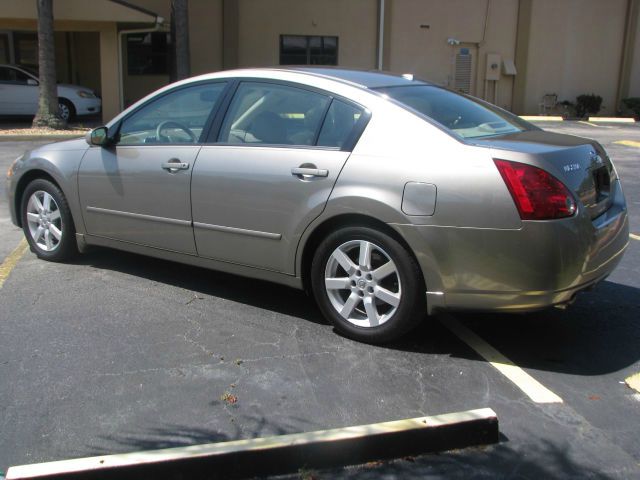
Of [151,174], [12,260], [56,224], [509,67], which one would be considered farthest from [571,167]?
[509,67]

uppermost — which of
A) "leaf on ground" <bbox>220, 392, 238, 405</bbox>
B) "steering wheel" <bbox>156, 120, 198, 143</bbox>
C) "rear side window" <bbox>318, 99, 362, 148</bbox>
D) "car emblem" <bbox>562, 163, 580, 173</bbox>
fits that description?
"rear side window" <bbox>318, 99, 362, 148</bbox>

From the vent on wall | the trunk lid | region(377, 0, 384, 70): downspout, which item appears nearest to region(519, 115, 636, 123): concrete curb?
the vent on wall

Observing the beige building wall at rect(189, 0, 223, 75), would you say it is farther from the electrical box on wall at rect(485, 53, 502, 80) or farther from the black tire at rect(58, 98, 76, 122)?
the electrical box on wall at rect(485, 53, 502, 80)

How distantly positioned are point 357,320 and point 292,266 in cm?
55

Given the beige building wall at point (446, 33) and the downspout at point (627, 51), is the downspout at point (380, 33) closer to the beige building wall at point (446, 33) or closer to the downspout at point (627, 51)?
the beige building wall at point (446, 33)

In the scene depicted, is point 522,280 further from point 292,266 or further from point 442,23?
point 442,23

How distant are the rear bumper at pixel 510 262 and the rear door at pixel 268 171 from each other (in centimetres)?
70

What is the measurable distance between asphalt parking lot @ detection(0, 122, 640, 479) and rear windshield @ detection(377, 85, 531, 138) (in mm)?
1293

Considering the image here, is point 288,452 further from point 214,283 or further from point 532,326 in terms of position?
point 214,283

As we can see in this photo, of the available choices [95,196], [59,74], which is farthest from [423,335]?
[59,74]

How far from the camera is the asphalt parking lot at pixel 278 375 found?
3.08m

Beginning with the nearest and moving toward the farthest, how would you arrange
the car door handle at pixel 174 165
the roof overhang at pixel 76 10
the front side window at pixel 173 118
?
1. the car door handle at pixel 174 165
2. the front side window at pixel 173 118
3. the roof overhang at pixel 76 10

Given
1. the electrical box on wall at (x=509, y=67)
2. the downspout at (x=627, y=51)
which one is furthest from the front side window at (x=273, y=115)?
the downspout at (x=627, y=51)

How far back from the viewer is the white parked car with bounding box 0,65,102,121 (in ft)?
59.8
